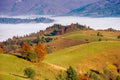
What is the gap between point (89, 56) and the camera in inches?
5581

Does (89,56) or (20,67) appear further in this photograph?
(89,56)

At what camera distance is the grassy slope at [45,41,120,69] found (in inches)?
5002

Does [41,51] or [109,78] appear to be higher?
[41,51]

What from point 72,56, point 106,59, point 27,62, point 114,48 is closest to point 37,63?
point 27,62

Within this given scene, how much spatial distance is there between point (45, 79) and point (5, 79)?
31.9 metres

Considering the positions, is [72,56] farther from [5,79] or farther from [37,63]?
[5,79]

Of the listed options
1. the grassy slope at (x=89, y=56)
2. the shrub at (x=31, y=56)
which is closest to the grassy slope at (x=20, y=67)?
the shrub at (x=31, y=56)

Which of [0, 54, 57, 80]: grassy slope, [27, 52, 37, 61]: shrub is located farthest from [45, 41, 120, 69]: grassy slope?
[0, 54, 57, 80]: grassy slope

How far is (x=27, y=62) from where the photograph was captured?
97312 millimetres

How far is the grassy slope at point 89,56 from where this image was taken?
127062 mm

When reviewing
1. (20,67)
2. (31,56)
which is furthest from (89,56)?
(20,67)

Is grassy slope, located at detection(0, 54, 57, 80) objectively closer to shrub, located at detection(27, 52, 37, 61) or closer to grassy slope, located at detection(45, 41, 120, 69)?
shrub, located at detection(27, 52, 37, 61)

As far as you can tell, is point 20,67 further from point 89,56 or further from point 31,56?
point 89,56

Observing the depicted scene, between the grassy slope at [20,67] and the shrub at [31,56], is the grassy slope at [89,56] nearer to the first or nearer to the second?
the shrub at [31,56]
